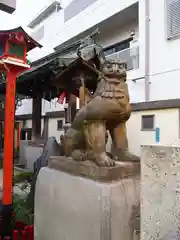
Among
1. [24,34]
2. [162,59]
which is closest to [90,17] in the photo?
[162,59]

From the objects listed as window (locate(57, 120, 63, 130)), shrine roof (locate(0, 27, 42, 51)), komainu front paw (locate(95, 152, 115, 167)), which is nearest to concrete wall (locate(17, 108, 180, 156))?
komainu front paw (locate(95, 152, 115, 167))

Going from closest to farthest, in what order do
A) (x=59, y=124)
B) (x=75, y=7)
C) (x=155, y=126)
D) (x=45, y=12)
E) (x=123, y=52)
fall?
(x=155, y=126)
(x=123, y=52)
(x=59, y=124)
(x=75, y=7)
(x=45, y=12)

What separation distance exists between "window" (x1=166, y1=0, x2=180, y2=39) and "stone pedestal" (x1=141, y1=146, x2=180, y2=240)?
6023mm

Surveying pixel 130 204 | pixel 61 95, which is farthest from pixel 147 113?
pixel 130 204

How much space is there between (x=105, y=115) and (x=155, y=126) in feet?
9.62

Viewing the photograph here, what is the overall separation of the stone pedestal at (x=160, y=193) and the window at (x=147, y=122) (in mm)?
3759

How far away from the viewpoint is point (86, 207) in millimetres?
2121

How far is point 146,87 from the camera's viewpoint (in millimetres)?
6848

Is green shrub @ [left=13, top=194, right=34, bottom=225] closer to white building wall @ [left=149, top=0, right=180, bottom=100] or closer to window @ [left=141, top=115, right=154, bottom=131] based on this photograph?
window @ [left=141, top=115, right=154, bottom=131]

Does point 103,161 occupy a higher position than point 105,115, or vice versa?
point 105,115

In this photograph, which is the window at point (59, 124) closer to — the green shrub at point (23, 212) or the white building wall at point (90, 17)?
the white building wall at point (90, 17)

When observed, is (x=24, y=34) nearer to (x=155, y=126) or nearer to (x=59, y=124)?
(x=155, y=126)

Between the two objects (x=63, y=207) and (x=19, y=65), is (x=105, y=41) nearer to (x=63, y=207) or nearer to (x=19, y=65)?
(x=19, y=65)

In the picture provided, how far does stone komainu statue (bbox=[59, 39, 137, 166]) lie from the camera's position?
7.41 feet
